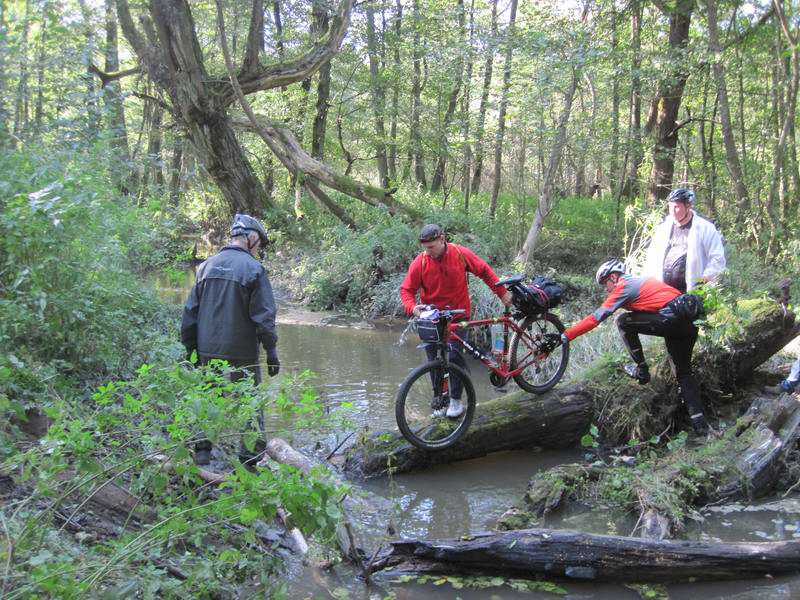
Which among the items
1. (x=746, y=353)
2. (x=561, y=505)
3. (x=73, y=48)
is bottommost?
(x=561, y=505)

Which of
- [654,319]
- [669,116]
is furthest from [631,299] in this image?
[669,116]

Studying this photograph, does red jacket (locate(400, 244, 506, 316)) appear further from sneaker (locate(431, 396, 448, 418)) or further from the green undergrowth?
the green undergrowth

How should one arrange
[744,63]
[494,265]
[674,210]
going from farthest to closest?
[494,265] → [744,63] → [674,210]

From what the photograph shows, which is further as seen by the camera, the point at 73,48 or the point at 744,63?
the point at 744,63

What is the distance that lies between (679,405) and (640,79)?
8842 mm

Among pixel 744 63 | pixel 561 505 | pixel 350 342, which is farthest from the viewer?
pixel 744 63

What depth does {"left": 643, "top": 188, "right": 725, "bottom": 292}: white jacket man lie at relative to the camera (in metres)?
6.46

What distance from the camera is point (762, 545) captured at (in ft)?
13.8

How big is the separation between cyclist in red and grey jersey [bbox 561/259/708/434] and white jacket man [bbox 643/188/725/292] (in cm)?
31

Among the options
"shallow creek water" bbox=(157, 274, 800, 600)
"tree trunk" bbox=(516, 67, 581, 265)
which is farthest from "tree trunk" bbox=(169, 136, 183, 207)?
"shallow creek water" bbox=(157, 274, 800, 600)

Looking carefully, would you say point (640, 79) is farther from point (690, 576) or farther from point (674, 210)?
point (690, 576)

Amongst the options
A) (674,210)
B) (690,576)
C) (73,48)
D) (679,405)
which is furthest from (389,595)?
(73,48)

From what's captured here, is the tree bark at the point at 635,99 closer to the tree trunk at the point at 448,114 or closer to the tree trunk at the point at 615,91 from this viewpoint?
the tree trunk at the point at 615,91

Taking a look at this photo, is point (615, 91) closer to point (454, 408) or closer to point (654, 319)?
point (654, 319)
